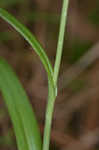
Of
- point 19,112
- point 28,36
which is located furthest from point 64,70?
point 28,36

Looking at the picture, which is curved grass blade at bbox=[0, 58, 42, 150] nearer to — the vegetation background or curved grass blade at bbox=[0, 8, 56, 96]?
curved grass blade at bbox=[0, 8, 56, 96]

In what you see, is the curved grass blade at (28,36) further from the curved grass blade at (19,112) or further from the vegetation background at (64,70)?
the vegetation background at (64,70)

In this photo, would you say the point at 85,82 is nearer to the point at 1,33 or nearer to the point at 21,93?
the point at 1,33

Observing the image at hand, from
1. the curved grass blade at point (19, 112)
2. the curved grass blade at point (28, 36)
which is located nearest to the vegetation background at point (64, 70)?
the curved grass blade at point (19, 112)

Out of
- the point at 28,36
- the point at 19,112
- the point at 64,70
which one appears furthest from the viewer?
the point at 64,70

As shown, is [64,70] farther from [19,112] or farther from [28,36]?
[28,36]
